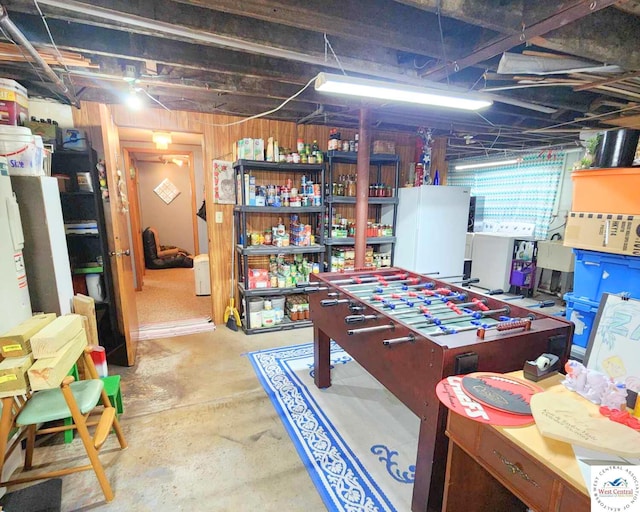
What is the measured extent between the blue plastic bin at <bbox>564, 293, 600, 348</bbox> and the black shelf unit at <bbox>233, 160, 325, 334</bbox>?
2629mm

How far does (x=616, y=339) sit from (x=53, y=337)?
2816 mm

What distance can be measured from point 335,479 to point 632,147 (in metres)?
3.35

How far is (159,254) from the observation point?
23.1 feet

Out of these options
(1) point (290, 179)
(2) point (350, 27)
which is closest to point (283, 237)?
(1) point (290, 179)

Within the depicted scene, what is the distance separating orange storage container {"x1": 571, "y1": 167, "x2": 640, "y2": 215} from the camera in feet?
8.42

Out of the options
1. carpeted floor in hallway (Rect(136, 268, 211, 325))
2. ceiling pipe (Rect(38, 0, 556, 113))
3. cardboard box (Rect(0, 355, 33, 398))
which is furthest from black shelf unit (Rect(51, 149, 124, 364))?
cardboard box (Rect(0, 355, 33, 398))

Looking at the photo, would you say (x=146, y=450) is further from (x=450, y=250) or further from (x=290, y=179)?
(x=450, y=250)

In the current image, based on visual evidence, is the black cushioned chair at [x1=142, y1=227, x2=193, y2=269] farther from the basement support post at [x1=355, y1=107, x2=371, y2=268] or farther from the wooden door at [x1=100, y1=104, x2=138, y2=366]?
the basement support post at [x1=355, y1=107, x2=371, y2=268]

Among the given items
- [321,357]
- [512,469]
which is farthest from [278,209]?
[512,469]

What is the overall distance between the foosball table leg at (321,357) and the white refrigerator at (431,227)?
1831 millimetres

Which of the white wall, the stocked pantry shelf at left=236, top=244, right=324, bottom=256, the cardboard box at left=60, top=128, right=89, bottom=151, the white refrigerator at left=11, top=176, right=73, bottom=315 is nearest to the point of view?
the white refrigerator at left=11, top=176, right=73, bottom=315

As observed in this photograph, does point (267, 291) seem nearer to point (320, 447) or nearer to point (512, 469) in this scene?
point (320, 447)

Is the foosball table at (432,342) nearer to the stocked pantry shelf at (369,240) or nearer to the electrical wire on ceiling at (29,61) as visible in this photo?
the stocked pantry shelf at (369,240)

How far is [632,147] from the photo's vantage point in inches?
102
